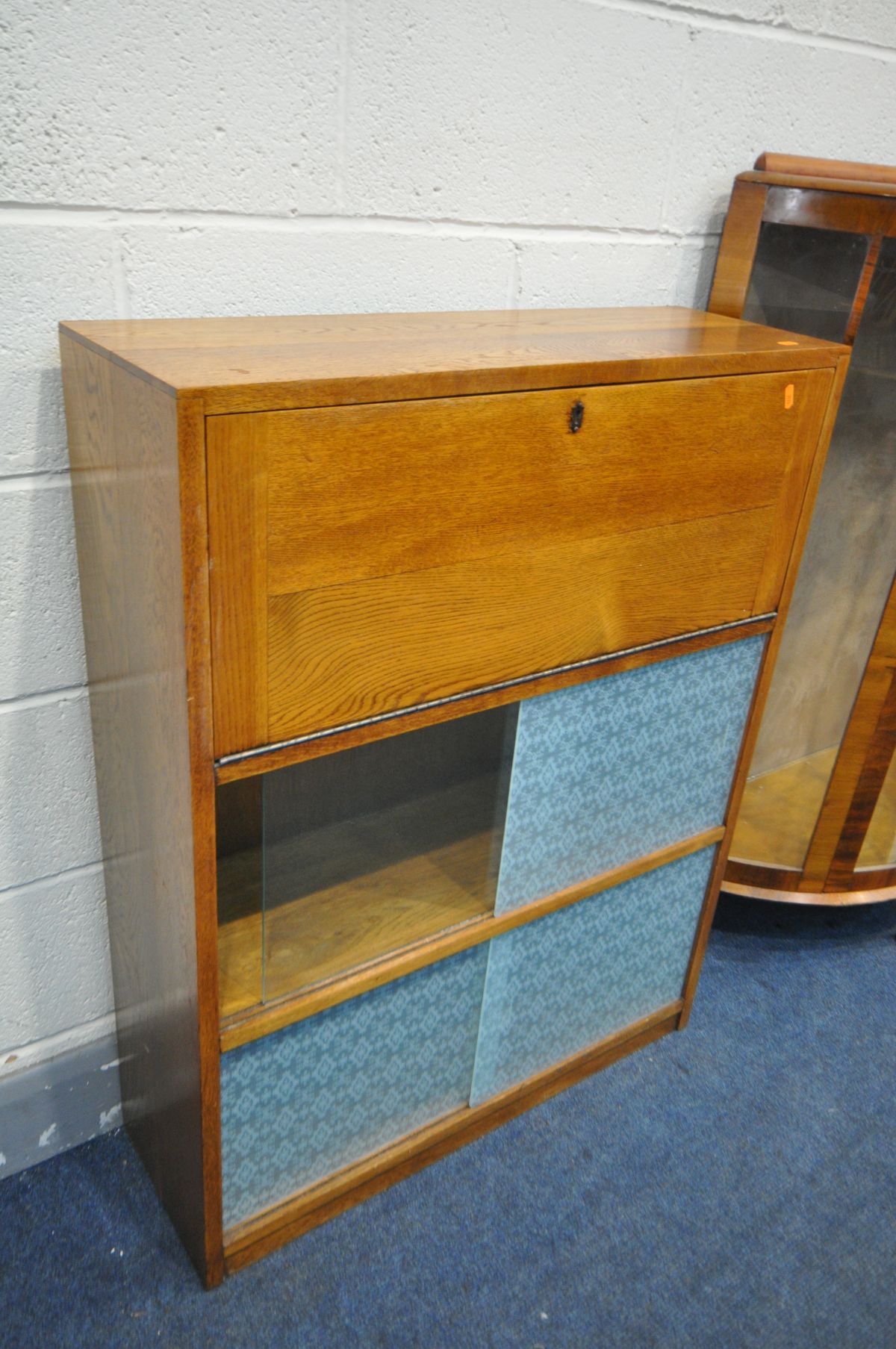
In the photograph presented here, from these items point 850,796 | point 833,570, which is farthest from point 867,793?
point 833,570

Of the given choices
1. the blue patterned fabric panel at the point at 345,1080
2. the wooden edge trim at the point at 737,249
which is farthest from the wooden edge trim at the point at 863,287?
the blue patterned fabric panel at the point at 345,1080

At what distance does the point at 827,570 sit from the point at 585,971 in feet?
2.59

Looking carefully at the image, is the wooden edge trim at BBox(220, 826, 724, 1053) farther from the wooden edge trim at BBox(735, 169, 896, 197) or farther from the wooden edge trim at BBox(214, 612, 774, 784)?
the wooden edge trim at BBox(735, 169, 896, 197)

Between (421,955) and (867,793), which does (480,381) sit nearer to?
(421,955)

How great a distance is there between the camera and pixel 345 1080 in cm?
118

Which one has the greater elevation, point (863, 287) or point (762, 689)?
point (863, 287)

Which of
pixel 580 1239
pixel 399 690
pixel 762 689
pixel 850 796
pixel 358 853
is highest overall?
pixel 399 690

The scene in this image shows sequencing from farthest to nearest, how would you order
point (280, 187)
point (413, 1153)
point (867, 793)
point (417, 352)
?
point (867, 793)
point (413, 1153)
point (280, 187)
point (417, 352)

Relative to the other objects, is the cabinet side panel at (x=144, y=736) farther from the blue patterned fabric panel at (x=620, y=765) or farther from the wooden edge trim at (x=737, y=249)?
the wooden edge trim at (x=737, y=249)

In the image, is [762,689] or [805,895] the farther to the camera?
[805,895]

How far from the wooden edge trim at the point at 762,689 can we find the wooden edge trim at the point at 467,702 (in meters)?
0.05

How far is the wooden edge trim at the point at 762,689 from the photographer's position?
3.92 ft

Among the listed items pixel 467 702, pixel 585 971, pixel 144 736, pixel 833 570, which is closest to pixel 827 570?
pixel 833 570

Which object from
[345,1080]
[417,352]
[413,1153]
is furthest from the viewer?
[413,1153]
